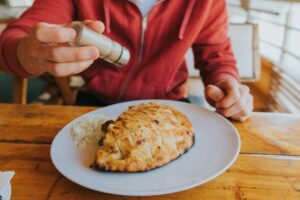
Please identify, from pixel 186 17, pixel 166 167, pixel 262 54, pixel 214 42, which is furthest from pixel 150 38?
pixel 262 54

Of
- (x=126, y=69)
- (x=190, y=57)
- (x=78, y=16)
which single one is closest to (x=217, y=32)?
(x=126, y=69)

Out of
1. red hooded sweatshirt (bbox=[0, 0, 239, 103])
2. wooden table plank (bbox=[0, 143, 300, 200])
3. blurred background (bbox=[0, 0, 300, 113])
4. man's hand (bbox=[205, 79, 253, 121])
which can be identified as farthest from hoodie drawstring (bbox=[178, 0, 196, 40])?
blurred background (bbox=[0, 0, 300, 113])

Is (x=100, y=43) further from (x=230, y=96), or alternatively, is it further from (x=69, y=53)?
(x=230, y=96)

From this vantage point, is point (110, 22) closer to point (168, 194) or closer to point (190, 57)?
point (168, 194)

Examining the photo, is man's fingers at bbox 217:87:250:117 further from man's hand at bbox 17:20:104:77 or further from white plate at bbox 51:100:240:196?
man's hand at bbox 17:20:104:77

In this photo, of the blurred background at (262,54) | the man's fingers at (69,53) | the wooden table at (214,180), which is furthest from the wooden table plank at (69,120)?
the blurred background at (262,54)

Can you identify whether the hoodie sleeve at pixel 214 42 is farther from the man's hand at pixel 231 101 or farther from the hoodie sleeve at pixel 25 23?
the hoodie sleeve at pixel 25 23
